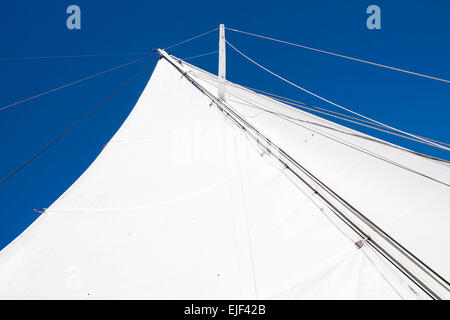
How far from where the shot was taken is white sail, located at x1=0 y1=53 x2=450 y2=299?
1455 millimetres

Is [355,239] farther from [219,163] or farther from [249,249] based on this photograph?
[219,163]

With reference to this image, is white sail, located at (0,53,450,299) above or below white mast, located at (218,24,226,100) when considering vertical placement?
below

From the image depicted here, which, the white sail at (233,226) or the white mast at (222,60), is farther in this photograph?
the white mast at (222,60)

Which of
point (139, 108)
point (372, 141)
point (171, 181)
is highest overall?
point (139, 108)

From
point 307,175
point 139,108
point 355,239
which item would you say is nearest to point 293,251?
point 355,239

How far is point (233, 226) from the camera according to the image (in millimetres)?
1933

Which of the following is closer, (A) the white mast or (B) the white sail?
(B) the white sail

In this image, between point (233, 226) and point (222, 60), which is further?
point (222, 60)

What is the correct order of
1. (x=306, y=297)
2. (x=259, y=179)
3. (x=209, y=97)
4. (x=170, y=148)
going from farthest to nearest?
(x=209, y=97), (x=170, y=148), (x=259, y=179), (x=306, y=297)

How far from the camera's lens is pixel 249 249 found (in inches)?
66.6

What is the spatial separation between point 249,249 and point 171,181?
4.49 ft

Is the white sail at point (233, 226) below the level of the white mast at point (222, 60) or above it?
below

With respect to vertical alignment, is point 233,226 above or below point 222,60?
below

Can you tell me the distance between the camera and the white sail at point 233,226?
4.77 ft
